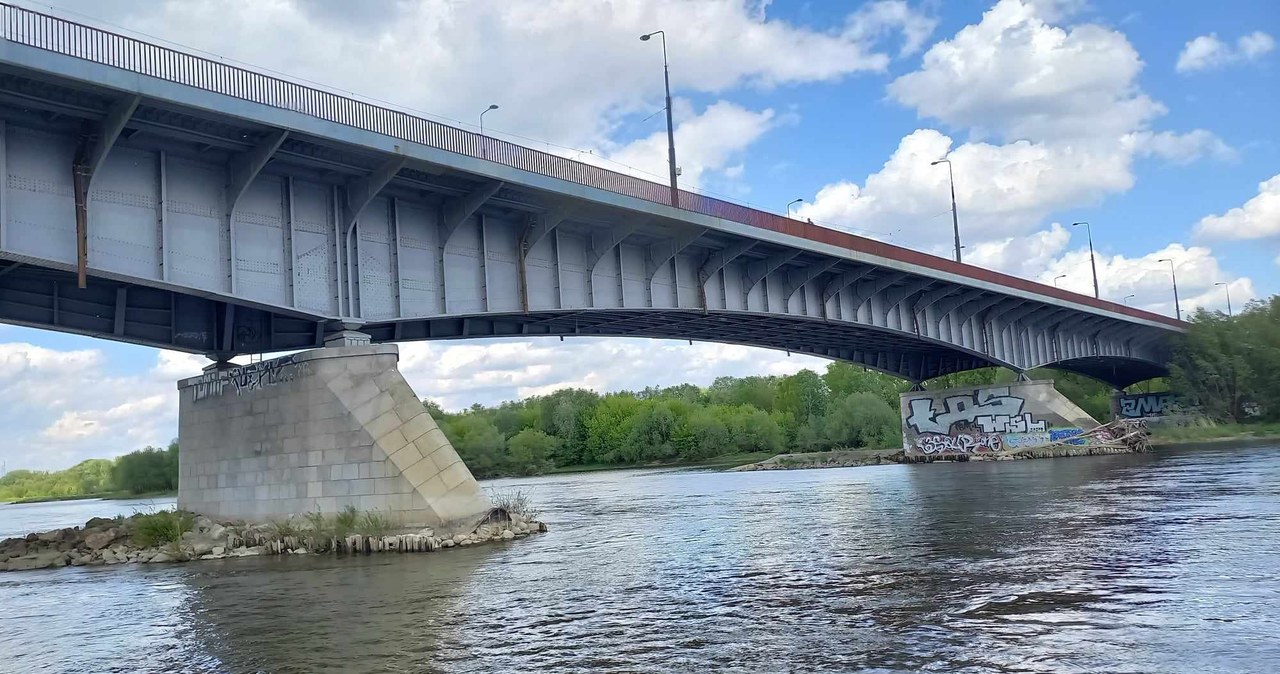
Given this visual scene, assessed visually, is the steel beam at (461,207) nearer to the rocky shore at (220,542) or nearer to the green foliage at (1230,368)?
the rocky shore at (220,542)

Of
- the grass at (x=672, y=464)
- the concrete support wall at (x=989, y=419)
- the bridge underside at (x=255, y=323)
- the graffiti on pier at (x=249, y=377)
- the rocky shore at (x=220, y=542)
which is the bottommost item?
the grass at (x=672, y=464)

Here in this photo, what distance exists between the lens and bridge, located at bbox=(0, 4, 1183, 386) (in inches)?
807

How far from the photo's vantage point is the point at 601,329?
4231cm

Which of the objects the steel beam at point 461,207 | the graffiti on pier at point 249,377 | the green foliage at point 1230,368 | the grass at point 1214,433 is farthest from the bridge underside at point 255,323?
the green foliage at point 1230,368

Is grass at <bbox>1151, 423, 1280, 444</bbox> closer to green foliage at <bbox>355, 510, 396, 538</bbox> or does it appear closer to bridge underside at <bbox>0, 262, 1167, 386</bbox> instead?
bridge underside at <bbox>0, 262, 1167, 386</bbox>

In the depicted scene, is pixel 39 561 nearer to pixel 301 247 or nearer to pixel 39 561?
pixel 39 561

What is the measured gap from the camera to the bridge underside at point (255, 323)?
85.0ft

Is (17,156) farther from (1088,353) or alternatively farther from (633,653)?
(1088,353)

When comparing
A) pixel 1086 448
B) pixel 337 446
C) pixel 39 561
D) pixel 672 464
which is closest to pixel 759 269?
pixel 337 446

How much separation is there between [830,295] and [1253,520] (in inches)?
1038

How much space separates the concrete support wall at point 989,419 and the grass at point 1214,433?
13672 mm

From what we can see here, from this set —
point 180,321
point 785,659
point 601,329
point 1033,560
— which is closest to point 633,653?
point 785,659

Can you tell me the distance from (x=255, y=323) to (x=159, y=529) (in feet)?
24.5

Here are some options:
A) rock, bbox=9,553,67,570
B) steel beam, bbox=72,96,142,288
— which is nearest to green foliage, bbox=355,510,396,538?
steel beam, bbox=72,96,142,288
